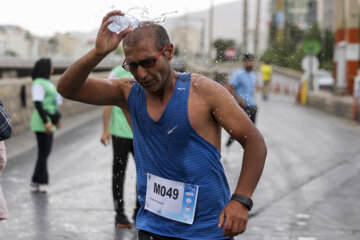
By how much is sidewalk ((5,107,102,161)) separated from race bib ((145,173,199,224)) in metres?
8.41

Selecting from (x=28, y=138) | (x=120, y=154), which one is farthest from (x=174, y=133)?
(x=28, y=138)

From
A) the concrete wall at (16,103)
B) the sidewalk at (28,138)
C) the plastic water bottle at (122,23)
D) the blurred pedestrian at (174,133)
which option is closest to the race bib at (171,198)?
the blurred pedestrian at (174,133)

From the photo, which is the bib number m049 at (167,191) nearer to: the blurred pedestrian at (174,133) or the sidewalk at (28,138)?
the blurred pedestrian at (174,133)

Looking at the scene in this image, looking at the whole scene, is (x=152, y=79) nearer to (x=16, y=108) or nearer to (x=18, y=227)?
(x=18, y=227)

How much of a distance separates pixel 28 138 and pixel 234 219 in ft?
37.2

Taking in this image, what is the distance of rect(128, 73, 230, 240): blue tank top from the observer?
284cm

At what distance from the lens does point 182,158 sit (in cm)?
287

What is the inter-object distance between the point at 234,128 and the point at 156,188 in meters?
0.50

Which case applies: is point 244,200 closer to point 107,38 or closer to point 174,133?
point 174,133

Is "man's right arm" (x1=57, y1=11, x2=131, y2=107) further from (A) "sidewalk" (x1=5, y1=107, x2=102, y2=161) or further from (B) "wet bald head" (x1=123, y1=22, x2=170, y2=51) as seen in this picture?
(A) "sidewalk" (x1=5, y1=107, x2=102, y2=161)

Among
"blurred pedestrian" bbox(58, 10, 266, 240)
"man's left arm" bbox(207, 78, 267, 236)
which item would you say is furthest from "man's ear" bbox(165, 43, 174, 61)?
"man's left arm" bbox(207, 78, 267, 236)

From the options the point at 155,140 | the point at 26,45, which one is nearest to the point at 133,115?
the point at 155,140

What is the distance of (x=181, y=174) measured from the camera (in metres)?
2.92

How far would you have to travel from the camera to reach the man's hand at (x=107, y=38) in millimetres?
2754
